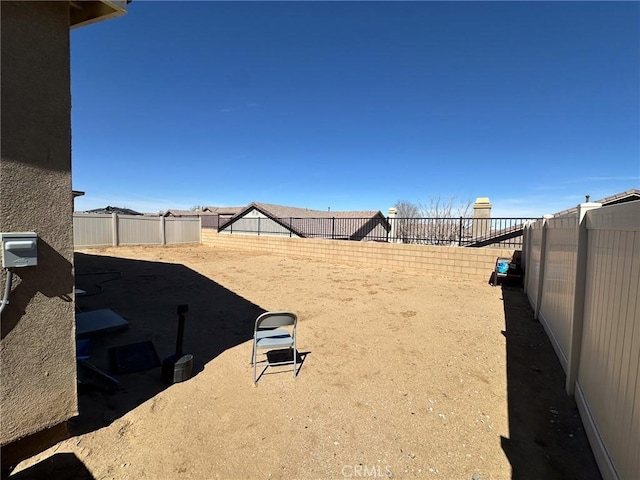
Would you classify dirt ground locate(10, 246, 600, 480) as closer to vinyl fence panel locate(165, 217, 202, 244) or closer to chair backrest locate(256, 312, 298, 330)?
chair backrest locate(256, 312, 298, 330)

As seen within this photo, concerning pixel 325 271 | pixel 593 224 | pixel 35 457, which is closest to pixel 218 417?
pixel 35 457

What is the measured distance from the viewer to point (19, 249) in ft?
6.39

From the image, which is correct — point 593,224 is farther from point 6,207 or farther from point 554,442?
point 6,207

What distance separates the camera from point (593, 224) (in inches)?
108

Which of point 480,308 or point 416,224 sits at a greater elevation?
point 416,224

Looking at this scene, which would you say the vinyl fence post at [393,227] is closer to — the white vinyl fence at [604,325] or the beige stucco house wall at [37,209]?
the white vinyl fence at [604,325]

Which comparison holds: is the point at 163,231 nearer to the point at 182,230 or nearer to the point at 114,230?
the point at 182,230

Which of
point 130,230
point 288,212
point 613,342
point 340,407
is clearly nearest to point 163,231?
point 130,230

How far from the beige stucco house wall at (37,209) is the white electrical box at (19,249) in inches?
2.3

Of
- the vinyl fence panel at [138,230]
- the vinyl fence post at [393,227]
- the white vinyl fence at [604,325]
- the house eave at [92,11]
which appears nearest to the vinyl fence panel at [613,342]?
the white vinyl fence at [604,325]

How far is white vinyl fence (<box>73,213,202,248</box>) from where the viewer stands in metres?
16.6

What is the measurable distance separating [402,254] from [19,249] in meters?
10.3

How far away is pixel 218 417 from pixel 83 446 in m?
0.97

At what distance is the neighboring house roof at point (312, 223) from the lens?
739 inches
